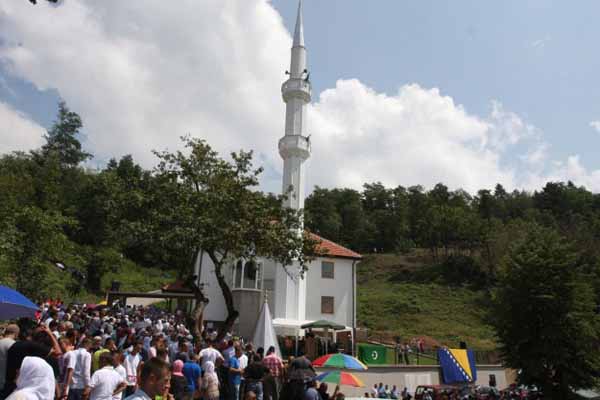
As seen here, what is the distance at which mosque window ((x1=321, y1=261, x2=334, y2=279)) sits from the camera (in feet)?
112

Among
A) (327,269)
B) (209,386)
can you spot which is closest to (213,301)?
(327,269)

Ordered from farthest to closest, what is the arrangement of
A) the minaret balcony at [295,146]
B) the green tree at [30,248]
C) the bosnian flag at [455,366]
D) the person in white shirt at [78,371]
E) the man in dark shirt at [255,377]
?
1. the minaret balcony at [295,146]
2. the bosnian flag at [455,366]
3. the green tree at [30,248]
4. the man in dark shirt at [255,377]
5. the person in white shirt at [78,371]

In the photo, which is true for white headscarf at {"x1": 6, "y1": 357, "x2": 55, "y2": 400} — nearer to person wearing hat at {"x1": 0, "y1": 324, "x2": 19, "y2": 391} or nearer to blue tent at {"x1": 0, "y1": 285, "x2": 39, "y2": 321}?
person wearing hat at {"x1": 0, "y1": 324, "x2": 19, "y2": 391}

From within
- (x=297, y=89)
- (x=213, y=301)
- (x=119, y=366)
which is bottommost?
(x=119, y=366)

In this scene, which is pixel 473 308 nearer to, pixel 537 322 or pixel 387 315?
pixel 387 315

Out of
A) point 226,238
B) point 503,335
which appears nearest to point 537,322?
point 503,335

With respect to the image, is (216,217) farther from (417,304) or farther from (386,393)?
(417,304)

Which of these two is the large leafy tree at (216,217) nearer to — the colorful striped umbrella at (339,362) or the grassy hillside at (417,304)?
the colorful striped umbrella at (339,362)

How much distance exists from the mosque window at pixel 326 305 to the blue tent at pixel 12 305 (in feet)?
81.5

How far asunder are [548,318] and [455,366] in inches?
232

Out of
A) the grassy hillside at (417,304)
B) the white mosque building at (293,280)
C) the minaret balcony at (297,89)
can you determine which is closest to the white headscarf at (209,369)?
the white mosque building at (293,280)

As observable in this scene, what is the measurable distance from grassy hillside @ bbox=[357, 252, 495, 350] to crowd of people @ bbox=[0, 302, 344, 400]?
36.5 metres

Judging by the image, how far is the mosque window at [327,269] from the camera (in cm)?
3408

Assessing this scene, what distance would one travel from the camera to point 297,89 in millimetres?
35562
